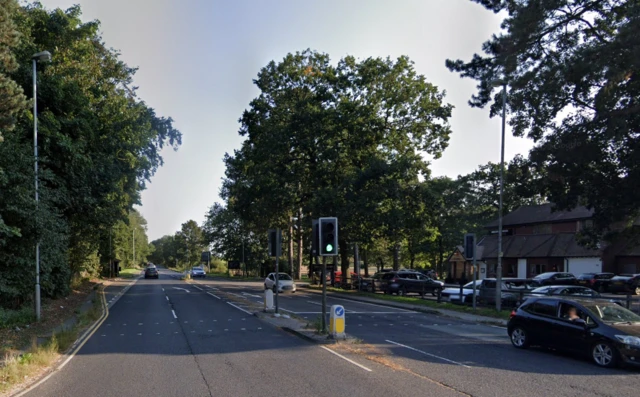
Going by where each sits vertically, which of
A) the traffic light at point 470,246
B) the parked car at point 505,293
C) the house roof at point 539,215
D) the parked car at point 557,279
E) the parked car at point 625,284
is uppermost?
the house roof at point 539,215

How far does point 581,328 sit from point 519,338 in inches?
81.7

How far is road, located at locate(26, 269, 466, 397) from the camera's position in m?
8.48

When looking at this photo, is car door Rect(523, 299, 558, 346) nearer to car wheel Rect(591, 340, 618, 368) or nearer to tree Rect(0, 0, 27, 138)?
car wheel Rect(591, 340, 618, 368)

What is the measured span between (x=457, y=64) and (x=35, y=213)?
55.5 feet

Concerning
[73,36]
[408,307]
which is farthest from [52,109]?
[408,307]

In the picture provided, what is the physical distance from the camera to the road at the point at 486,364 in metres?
8.77

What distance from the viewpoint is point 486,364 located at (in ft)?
35.8

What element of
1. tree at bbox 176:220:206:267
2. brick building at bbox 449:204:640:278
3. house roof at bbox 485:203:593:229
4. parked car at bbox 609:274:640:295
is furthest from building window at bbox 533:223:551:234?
tree at bbox 176:220:206:267

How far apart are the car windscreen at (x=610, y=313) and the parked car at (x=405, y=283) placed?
23378mm

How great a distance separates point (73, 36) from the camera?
94.3ft

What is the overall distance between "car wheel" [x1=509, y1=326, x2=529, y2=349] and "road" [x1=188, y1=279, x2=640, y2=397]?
0.20m

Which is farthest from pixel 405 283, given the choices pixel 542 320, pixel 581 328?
pixel 581 328

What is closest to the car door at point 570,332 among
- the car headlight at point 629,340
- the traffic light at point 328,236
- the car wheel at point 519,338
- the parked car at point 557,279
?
the car headlight at point 629,340

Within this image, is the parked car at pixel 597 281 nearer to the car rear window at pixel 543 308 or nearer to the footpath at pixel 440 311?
the footpath at pixel 440 311
